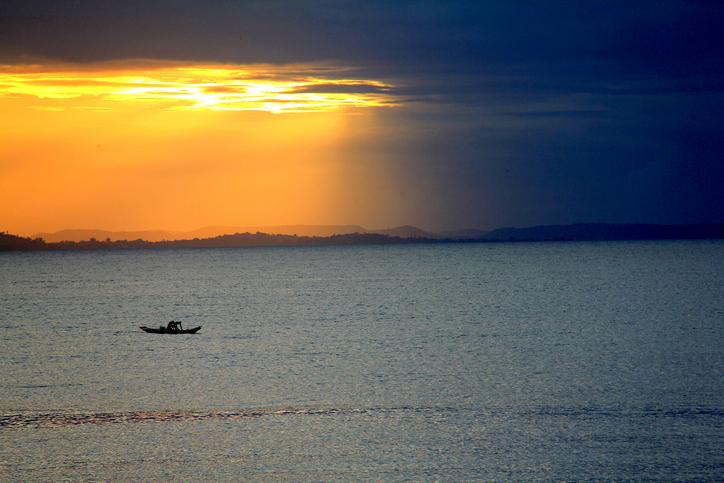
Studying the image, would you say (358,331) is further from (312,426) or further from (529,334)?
(312,426)

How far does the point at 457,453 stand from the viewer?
1063 inches

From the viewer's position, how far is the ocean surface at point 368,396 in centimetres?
2602

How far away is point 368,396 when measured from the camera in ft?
120

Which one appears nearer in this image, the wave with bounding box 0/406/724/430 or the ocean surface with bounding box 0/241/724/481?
the ocean surface with bounding box 0/241/724/481

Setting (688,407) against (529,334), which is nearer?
(688,407)

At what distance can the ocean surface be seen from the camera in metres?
26.0

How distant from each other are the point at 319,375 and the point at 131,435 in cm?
1438

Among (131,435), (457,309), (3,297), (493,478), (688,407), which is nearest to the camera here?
(493,478)

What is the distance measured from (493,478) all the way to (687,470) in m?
5.40

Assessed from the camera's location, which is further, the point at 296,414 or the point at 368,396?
the point at 368,396

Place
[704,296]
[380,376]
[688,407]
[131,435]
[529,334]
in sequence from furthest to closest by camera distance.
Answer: [704,296] < [529,334] < [380,376] < [688,407] < [131,435]

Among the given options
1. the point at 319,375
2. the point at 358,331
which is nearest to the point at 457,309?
the point at 358,331

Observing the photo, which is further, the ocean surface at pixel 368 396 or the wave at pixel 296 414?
the wave at pixel 296 414

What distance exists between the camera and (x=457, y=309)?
86.9 metres
